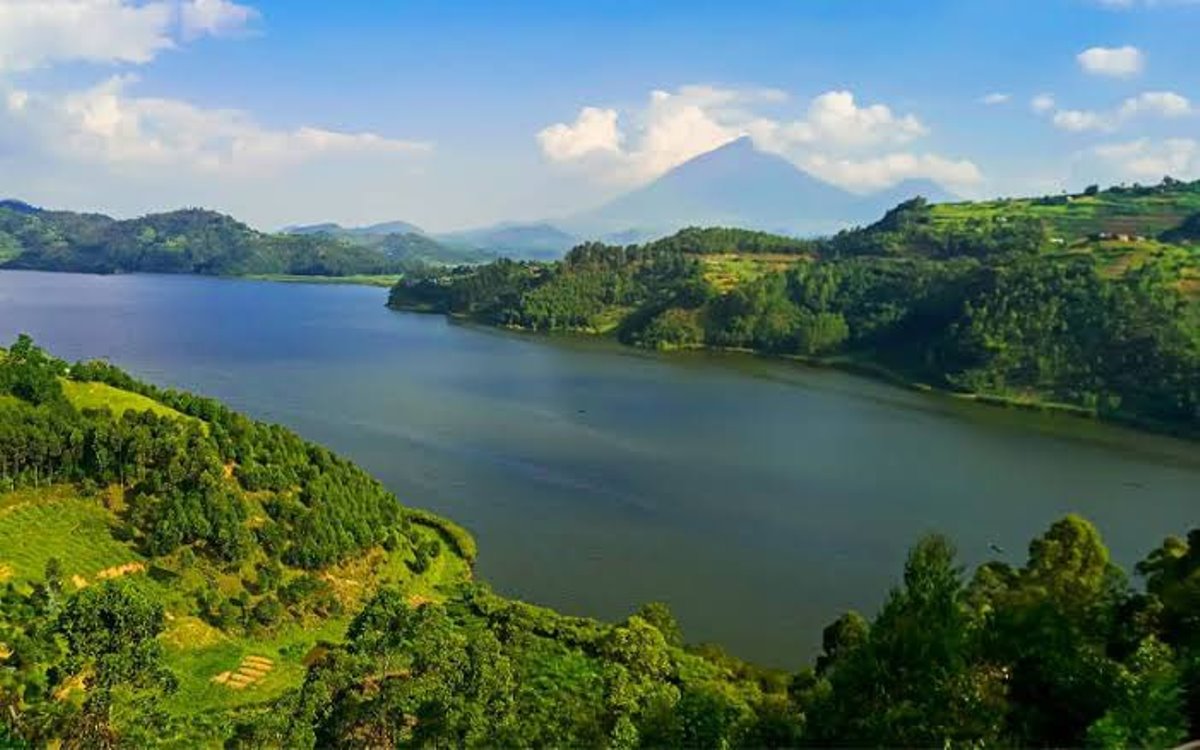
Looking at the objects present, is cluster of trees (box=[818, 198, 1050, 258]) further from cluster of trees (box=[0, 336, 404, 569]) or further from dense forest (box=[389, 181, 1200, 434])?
cluster of trees (box=[0, 336, 404, 569])

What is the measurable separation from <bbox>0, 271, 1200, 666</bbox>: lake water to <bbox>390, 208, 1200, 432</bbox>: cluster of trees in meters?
9.09

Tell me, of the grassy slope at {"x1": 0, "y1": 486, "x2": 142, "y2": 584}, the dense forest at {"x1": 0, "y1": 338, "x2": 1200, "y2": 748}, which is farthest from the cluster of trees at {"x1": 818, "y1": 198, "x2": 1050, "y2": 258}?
the grassy slope at {"x1": 0, "y1": 486, "x2": 142, "y2": 584}

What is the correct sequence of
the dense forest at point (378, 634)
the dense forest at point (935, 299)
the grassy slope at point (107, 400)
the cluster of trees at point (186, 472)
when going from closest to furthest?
the dense forest at point (378, 634) < the cluster of trees at point (186, 472) < the grassy slope at point (107, 400) < the dense forest at point (935, 299)

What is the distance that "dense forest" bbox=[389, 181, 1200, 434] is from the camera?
8594cm

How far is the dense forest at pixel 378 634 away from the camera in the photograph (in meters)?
13.7

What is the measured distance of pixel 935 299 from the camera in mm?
112312

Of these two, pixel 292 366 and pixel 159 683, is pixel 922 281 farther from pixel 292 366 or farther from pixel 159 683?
pixel 159 683

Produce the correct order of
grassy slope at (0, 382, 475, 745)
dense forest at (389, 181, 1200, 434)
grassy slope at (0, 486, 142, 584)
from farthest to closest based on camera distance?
dense forest at (389, 181, 1200, 434) → grassy slope at (0, 486, 142, 584) → grassy slope at (0, 382, 475, 745)

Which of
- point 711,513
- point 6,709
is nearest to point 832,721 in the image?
point 6,709

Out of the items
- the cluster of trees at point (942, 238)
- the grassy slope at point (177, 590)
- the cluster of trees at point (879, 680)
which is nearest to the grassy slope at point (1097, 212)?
the cluster of trees at point (942, 238)

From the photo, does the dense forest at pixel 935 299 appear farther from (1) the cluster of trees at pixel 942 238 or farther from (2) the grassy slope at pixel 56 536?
(2) the grassy slope at pixel 56 536

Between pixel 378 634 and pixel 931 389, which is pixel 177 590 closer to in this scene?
pixel 378 634

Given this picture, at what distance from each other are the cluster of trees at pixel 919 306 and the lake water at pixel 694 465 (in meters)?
9.09

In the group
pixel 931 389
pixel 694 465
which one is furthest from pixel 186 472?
pixel 931 389
